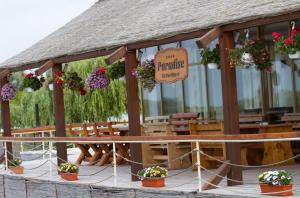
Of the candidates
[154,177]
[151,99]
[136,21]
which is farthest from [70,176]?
[151,99]

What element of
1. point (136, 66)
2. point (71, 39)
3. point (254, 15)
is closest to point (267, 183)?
point (254, 15)

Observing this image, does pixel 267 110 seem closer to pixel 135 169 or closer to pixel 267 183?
pixel 135 169

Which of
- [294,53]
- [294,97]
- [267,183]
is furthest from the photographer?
[294,97]

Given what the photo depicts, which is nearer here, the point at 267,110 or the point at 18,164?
the point at 267,110

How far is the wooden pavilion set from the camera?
1037 centimetres

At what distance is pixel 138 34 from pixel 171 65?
2.97 ft

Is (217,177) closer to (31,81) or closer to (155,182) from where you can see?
(155,182)

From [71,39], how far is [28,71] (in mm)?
1732

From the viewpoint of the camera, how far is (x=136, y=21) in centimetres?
1363

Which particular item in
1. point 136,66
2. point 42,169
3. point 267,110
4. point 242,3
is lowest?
point 42,169

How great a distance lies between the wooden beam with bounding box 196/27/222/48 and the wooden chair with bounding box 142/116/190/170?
3549 mm

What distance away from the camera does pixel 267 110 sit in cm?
1395

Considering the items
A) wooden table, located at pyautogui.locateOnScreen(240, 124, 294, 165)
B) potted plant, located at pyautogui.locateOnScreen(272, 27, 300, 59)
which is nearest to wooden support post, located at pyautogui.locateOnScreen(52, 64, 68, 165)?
wooden table, located at pyautogui.locateOnScreen(240, 124, 294, 165)

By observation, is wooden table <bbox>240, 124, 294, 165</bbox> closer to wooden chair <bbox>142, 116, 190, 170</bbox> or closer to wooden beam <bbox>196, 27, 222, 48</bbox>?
wooden chair <bbox>142, 116, 190, 170</bbox>
